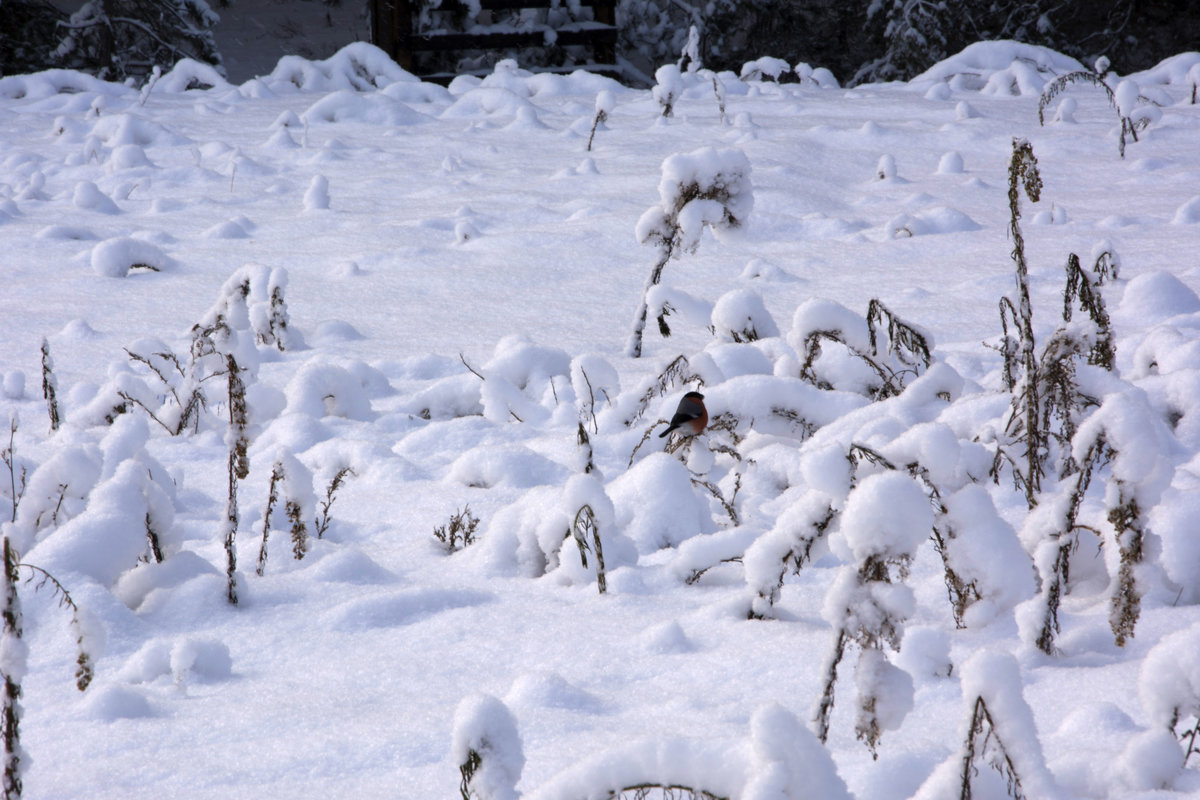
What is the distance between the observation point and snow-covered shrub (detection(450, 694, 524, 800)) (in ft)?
3.23

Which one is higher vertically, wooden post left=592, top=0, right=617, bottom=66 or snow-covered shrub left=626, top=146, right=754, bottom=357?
wooden post left=592, top=0, right=617, bottom=66

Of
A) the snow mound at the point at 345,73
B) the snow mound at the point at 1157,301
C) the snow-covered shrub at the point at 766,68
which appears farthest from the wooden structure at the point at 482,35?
the snow mound at the point at 1157,301

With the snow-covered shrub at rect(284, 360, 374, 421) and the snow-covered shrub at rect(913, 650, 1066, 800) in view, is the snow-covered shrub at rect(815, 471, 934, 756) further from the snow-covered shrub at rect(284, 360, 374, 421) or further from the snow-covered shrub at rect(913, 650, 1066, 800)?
the snow-covered shrub at rect(284, 360, 374, 421)

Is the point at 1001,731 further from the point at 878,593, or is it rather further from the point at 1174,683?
the point at 1174,683

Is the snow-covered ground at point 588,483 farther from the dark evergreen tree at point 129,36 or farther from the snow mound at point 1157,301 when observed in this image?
the dark evergreen tree at point 129,36

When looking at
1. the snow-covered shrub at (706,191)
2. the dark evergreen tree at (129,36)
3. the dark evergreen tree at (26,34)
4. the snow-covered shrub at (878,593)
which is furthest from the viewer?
the dark evergreen tree at (129,36)

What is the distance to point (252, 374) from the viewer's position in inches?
129

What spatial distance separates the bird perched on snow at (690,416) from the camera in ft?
8.76

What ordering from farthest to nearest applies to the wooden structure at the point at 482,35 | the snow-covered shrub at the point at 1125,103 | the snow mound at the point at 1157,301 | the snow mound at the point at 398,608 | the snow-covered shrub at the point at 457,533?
the wooden structure at the point at 482,35, the snow-covered shrub at the point at 1125,103, the snow mound at the point at 1157,301, the snow-covered shrub at the point at 457,533, the snow mound at the point at 398,608

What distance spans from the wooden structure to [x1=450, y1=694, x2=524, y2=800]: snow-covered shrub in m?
12.1

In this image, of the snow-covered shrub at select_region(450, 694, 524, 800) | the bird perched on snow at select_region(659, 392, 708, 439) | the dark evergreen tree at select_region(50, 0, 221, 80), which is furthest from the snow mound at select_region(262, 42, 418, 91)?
the snow-covered shrub at select_region(450, 694, 524, 800)

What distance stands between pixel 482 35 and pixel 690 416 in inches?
425

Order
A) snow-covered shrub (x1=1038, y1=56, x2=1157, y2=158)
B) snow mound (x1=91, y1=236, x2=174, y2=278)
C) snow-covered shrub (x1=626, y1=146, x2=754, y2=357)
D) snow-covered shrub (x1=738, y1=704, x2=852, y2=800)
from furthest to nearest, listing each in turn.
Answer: snow-covered shrub (x1=1038, y1=56, x2=1157, y2=158)
snow mound (x1=91, y1=236, x2=174, y2=278)
snow-covered shrub (x1=626, y1=146, x2=754, y2=357)
snow-covered shrub (x1=738, y1=704, x2=852, y2=800)

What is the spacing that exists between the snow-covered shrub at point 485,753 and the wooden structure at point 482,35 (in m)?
12.1
